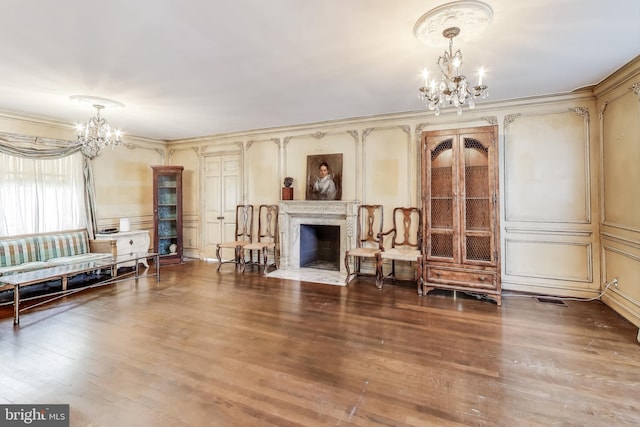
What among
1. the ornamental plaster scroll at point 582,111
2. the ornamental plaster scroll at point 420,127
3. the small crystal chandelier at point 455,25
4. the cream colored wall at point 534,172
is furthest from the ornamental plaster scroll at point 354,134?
the ornamental plaster scroll at point 582,111

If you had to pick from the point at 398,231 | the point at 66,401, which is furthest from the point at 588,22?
the point at 66,401

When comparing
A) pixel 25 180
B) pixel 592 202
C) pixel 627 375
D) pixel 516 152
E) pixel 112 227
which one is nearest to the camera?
pixel 627 375

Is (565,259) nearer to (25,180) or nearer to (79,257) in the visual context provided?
(79,257)

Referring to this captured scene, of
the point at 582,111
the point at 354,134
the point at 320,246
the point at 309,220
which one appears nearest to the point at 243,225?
the point at 309,220

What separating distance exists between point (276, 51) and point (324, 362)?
269cm

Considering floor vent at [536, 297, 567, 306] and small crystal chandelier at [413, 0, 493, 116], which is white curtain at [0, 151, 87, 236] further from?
floor vent at [536, 297, 567, 306]

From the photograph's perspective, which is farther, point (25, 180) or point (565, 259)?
point (25, 180)

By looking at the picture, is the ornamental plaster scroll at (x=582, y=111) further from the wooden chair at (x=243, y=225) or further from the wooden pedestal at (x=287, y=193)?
the wooden chair at (x=243, y=225)

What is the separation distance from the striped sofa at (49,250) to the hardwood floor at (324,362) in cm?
93

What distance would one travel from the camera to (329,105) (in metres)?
4.29

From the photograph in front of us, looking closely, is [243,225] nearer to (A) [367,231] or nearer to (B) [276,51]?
(A) [367,231]

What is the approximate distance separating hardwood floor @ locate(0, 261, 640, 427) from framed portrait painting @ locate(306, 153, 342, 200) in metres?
1.98

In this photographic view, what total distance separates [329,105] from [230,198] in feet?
9.93

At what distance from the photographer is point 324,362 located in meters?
2.34
